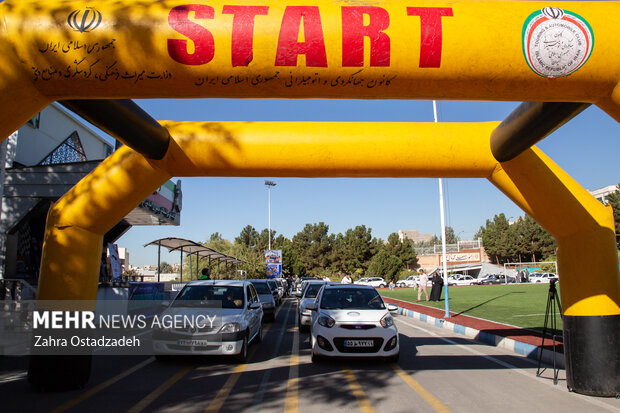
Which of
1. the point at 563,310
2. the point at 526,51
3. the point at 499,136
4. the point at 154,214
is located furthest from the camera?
the point at 154,214

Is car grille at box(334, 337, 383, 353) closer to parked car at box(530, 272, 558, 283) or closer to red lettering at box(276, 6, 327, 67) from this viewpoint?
red lettering at box(276, 6, 327, 67)

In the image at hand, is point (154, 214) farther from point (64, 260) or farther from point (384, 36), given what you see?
point (384, 36)

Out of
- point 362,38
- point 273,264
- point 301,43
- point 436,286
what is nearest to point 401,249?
point 273,264

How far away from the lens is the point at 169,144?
624cm

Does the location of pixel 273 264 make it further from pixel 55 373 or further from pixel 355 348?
pixel 55 373

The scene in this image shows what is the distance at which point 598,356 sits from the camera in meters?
5.91

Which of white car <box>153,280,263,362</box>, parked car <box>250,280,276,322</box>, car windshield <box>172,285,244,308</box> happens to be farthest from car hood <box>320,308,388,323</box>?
parked car <box>250,280,276,322</box>

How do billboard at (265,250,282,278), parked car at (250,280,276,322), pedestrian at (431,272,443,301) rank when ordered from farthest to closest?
billboard at (265,250,282,278) < pedestrian at (431,272,443,301) < parked car at (250,280,276,322)

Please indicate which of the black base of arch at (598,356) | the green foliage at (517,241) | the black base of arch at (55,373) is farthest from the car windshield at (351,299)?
the green foliage at (517,241)

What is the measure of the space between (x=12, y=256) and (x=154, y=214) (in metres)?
5.50

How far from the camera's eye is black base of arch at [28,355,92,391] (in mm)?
6090

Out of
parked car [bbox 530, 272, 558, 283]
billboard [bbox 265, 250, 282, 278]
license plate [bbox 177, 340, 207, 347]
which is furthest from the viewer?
parked car [bbox 530, 272, 558, 283]

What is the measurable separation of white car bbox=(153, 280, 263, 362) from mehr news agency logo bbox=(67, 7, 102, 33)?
5653 mm

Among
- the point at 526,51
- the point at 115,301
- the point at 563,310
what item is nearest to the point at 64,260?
the point at 526,51
